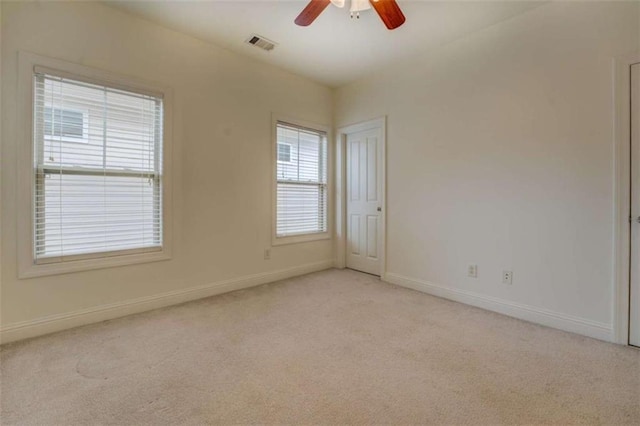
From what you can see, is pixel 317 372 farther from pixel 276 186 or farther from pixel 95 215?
Result: pixel 276 186

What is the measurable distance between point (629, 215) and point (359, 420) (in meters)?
2.40

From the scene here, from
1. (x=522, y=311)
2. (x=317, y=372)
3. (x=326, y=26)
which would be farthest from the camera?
(x=326, y=26)

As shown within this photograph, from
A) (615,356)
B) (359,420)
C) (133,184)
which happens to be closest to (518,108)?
(615,356)

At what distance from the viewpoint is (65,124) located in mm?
2311

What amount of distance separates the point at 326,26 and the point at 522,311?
127 inches

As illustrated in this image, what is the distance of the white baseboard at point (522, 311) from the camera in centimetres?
221

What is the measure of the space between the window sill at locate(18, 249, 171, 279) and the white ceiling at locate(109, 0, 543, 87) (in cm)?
221

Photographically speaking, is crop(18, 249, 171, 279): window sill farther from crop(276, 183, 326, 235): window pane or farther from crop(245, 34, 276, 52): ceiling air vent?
crop(245, 34, 276, 52): ceiling air vent

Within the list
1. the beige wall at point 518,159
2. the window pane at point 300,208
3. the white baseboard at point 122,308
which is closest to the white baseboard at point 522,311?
the beige wall at point 518,159

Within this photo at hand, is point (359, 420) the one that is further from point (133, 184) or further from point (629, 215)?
point (133, 184)

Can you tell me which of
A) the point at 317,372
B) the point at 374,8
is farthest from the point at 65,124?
the point at 317,372

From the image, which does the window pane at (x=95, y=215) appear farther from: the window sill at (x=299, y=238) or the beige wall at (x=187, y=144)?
the window sill at (x=299, y=238)

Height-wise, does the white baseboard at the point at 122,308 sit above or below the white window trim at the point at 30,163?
below

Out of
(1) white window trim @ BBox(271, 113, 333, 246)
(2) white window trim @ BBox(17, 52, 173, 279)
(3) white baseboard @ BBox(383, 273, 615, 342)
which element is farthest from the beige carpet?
(1) white window trim @ BBox(271, 113, 333, 246)
